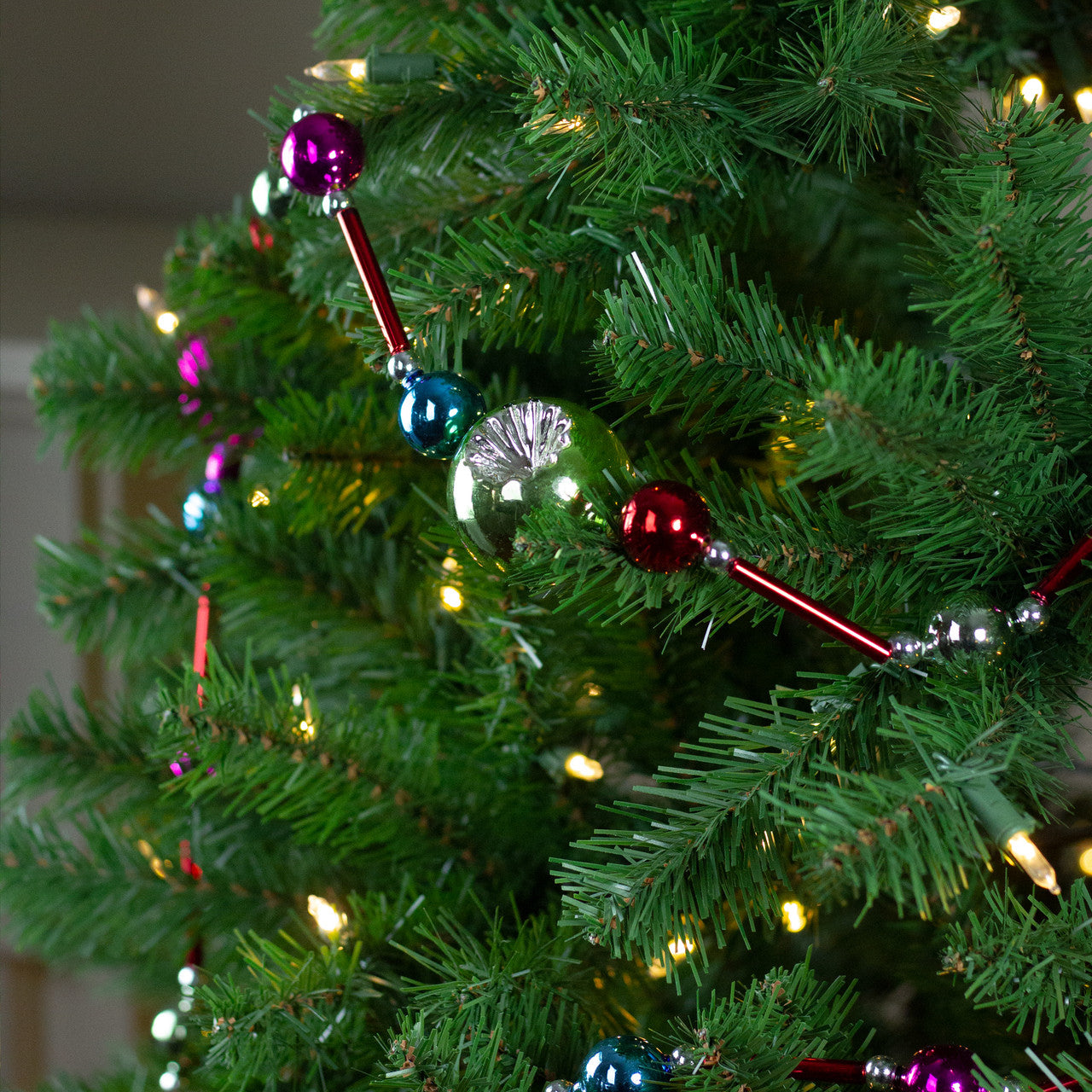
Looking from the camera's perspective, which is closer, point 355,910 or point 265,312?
point 355,910

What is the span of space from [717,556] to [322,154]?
8.2 inches

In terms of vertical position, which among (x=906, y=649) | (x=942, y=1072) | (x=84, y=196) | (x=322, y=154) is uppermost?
(x=84, y=196)

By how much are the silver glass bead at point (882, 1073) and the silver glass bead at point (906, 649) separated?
0.36 feet

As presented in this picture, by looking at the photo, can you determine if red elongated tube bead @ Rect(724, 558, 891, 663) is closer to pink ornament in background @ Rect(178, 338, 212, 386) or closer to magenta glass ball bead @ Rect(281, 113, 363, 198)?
magenta glass ball bead @ Rect(281, 113, 363, 198)

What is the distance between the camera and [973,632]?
0.85ft

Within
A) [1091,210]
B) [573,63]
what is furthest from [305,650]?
[1091,210]

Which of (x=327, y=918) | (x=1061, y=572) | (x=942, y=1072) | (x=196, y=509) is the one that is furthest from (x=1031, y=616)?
(x=196, y=509)

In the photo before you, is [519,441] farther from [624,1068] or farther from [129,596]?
[129,596]

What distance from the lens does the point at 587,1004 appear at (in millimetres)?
333

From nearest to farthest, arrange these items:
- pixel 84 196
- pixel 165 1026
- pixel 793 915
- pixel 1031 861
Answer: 1. pixel 1031 861
2. pixel 793 915
3. pixel 165 1026
4. pixel 84 196

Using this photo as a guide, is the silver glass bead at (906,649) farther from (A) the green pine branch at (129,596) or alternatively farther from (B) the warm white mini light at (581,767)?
(A) the green pine branch at (129,596)

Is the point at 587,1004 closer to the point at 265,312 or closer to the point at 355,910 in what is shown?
the point at 355,910

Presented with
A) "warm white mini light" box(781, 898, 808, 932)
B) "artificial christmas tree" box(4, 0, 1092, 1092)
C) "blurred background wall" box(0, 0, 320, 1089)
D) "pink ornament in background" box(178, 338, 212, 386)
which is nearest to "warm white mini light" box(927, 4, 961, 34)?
"artificial christmas tree" box(4, 0, 1092, 1092)

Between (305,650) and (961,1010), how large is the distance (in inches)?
13.4
